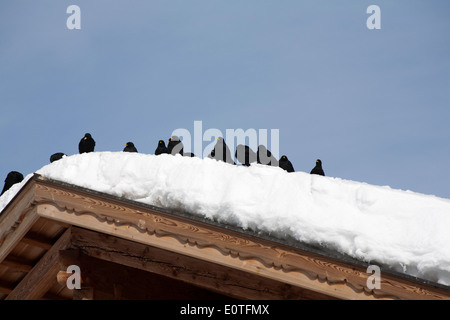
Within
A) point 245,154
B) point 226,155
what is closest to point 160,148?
point 226,155

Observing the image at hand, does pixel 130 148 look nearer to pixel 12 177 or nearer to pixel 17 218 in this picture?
pixel 12 177

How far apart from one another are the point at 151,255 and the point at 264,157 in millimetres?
8715

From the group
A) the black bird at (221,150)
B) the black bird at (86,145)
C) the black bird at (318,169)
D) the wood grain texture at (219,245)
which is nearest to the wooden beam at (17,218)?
the wood grain texture at (219,245)

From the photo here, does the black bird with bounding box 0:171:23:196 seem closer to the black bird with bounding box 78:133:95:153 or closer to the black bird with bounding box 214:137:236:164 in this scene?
the black bird with bounding box 78:133:95:153

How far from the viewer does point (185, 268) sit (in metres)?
5.50

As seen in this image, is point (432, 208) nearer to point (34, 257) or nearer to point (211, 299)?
point (211, 299)

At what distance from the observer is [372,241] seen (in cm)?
398

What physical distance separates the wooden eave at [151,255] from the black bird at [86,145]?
28.3ft

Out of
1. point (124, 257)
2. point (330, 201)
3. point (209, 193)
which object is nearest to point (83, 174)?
point (124, 257)

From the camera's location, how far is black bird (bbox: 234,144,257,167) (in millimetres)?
13953

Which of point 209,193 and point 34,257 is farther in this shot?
point 34,257

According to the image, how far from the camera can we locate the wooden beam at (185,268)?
4.99 meters

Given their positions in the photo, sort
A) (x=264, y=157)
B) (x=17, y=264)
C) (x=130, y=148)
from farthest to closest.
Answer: (x=130, y=148), (x=264, y=157), (x=17, y=264)
